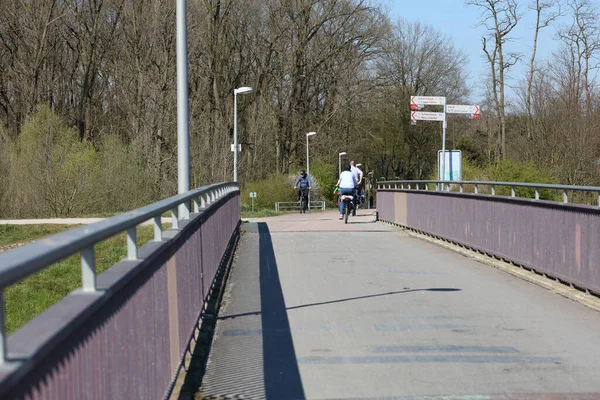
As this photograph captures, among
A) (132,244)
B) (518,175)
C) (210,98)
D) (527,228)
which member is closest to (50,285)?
(527,228)

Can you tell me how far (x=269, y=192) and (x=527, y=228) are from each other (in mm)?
35234

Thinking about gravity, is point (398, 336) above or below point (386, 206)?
below

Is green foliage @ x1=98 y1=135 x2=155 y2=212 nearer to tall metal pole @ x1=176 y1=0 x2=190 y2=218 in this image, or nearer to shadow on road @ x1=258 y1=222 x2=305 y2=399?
tall metal pole @ x1=176 y1=0 x2=190 y2=218

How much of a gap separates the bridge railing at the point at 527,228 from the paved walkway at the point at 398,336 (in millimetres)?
397

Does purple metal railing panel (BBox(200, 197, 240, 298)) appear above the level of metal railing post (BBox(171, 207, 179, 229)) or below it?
below

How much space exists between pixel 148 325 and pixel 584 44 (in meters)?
40.9

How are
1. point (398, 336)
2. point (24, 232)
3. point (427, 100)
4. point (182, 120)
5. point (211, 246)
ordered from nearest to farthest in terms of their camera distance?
point (398, 336)
point (211, 246)
point (182, 120)
point (24, 232)
point (427, 100)

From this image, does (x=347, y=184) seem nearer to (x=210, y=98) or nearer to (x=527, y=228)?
(x=527, y=228)

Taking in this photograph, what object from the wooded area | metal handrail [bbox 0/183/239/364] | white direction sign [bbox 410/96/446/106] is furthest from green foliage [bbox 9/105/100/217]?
metal handrail [bbox 0/183/239/364]

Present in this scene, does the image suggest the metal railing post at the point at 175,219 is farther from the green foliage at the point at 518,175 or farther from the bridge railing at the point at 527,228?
the green foliage at the point at 518,175

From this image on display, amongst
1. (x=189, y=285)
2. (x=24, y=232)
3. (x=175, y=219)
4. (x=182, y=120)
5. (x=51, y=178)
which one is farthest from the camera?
(x=51, y=178)

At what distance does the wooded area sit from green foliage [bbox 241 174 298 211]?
2153 mm

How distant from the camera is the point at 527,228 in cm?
1140

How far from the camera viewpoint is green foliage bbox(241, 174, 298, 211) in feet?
150
